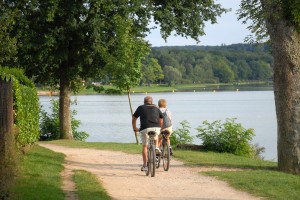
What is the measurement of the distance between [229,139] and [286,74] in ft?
22.8

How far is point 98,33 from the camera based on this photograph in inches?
974

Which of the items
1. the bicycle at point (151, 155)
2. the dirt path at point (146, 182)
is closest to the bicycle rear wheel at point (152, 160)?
the bicycle at point (151, 155)

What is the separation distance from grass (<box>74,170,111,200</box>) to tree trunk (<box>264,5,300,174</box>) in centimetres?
498

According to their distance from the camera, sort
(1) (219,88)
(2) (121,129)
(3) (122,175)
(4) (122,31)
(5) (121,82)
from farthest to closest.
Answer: (1) (219,88) → (2) (121,129) → (5) (121,82) → (4) (122,31) → (3) (122,175)

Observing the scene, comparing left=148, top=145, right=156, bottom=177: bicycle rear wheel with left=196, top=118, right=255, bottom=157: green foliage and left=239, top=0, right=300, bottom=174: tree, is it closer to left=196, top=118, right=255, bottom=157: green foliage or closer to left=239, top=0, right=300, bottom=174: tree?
left=239, top=0, right=300, bottom=174: tree

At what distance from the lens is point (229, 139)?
21.0 m

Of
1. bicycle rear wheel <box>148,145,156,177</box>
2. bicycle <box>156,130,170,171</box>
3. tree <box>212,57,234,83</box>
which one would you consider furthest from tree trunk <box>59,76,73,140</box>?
tree <box>212,57,234,83</box>

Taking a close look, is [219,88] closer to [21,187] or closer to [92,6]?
[92,6]

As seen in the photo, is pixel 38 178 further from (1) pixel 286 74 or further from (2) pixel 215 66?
(2) pixel 215 66

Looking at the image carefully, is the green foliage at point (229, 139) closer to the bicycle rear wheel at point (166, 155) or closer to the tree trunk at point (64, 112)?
the bicycle rear wheel at point (166, 155)

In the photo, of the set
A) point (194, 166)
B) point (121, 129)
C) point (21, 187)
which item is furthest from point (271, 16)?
point (121, 129)

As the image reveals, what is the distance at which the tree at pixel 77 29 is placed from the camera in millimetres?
24531

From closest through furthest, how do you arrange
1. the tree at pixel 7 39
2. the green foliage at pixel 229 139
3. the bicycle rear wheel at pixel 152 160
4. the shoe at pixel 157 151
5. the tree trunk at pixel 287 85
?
1. the bicycle rear wheel at pixel 152 160
2. the shoe at pixel 157 151
3. the tree trunk at pixel 287 85
4. the green foliage at pixel 229 139
5. the tree at pixel 7 39

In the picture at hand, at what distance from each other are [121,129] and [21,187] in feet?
110
